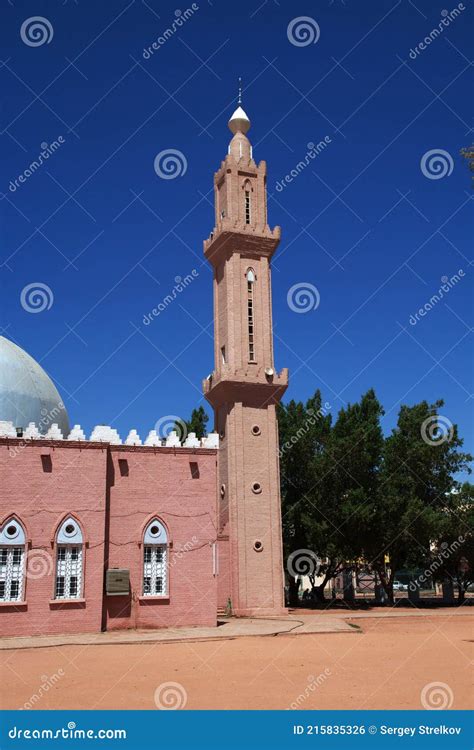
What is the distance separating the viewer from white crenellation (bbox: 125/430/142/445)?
25.8m

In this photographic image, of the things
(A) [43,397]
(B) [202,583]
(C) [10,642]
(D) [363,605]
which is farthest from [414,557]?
(C) [10,642]

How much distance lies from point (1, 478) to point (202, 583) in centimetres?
800

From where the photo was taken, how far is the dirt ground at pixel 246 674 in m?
11.6

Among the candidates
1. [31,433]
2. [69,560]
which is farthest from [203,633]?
[31,433]

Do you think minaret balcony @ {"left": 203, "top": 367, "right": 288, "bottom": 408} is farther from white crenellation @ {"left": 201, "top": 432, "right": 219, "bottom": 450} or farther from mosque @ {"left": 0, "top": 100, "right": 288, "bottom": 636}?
white crenellation @ {"left": 201, "top": 432, "right": 219, "bottom": 450}

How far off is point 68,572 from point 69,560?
0.39 m

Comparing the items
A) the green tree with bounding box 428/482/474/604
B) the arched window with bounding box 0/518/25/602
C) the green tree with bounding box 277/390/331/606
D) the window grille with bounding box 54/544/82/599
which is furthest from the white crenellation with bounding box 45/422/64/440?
the green tree with bounding box 428/482/474/604

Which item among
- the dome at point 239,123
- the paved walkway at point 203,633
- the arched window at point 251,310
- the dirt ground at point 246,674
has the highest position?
the dome at point 239,123

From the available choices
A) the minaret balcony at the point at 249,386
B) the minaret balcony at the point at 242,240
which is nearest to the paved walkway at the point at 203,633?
the minaret balcony at the point at 249,386

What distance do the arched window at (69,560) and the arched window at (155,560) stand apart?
2391 mm

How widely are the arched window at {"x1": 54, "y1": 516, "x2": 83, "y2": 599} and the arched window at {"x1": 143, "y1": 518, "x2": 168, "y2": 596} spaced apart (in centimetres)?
239

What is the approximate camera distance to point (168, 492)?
1005 inches

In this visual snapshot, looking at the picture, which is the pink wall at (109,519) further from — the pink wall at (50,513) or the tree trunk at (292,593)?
the tree trunk at (292,593)

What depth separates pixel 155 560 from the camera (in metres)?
25.0
